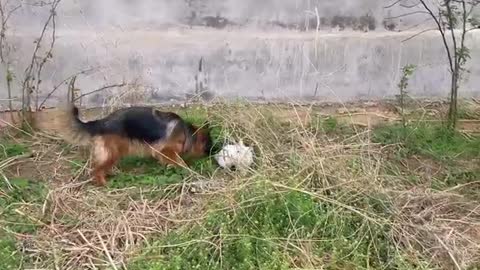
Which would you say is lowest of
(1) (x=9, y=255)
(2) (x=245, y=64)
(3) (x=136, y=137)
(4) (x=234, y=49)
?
(1) (x=9, y=255)

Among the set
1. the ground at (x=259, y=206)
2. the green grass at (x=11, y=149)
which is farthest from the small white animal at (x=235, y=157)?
the green grass at (x=11, y=149)

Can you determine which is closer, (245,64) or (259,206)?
(259,206)

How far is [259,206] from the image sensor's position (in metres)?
4.96

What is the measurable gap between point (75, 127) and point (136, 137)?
45 centimetres

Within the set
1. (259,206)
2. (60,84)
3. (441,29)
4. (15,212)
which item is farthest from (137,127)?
(441,29)

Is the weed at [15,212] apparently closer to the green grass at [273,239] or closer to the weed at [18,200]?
the weed at [18,200]

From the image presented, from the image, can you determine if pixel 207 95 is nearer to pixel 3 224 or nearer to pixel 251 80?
pixel 251 80

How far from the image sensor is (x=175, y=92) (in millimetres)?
7531

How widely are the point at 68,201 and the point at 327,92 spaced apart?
121 inches

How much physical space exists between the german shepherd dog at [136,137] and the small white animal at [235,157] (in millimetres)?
204

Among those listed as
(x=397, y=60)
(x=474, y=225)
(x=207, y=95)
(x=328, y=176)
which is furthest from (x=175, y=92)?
(x=474, y=225)

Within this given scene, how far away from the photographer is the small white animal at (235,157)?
225 inches

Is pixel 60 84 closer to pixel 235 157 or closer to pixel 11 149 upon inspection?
pixel 11 149

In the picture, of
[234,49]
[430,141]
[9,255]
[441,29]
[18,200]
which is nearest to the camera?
[9,255]
